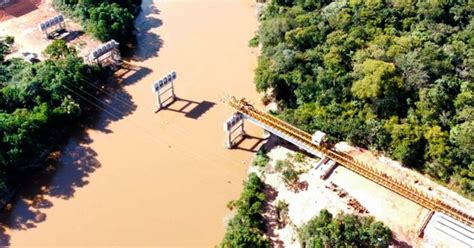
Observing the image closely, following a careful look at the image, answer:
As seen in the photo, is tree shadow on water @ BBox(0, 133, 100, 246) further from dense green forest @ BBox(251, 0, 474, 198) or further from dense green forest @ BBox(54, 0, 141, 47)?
dense green forest @ BBox(251, 0, 474, 198)

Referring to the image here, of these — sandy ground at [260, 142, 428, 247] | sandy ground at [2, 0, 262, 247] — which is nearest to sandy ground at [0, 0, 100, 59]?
sandy ground at [2, 0, 262, 247]

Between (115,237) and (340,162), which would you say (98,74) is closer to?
(115,237)

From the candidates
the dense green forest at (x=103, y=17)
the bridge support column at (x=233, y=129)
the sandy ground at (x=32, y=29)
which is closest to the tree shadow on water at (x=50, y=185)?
the bridge support column at (x=233, y=129)

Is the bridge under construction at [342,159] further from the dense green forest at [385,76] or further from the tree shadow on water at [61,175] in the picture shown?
the tree shadow on water at [61,175]

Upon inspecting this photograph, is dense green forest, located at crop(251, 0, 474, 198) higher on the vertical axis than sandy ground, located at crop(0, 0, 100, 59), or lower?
higher

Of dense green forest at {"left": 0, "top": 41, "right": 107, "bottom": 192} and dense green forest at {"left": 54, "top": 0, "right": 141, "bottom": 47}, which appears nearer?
dense green forest at {"left": 0, "top": 41, "right": 107, "bottom": 192}

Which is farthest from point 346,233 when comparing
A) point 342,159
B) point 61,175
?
point 61,175
